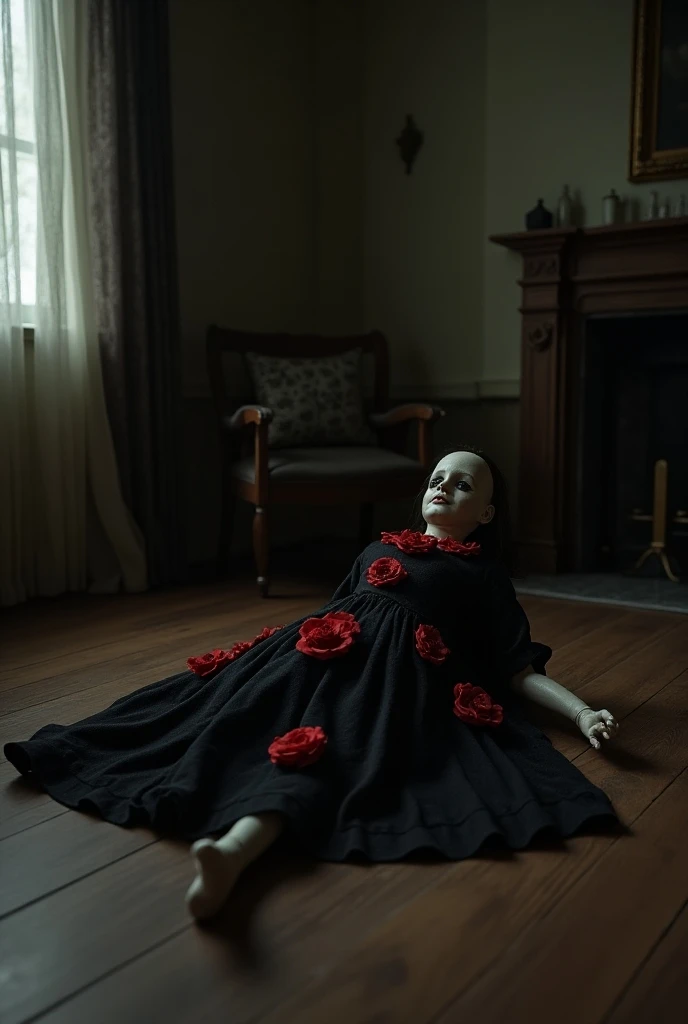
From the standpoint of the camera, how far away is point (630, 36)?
349 cm

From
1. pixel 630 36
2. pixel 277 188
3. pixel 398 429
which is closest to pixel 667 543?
pixel 398 429

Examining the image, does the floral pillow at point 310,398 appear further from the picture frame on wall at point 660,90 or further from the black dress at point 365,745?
the black dress at point 365,745

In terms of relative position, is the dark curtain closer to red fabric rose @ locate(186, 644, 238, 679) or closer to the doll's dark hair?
red fabric rose @ locate(186, 644, 238, 679)

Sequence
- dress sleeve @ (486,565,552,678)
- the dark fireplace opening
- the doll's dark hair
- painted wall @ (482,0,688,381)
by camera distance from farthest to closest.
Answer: the dark fireplace opening → painted wall @ (482,0,688,381) → the doll's dark hair → dress sleeve @ (486,565,552,678)

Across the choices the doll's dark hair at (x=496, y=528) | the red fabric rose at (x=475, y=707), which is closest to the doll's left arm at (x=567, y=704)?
the red fabric rose at (x=475, y=707)

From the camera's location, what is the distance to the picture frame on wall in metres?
3.40

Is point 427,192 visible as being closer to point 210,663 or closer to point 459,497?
point 459,497

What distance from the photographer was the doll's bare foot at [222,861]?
1.19 m

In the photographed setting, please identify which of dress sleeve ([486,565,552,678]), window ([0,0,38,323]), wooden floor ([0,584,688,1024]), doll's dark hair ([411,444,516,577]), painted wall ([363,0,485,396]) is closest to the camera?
wooden floor ([0,584,688,1024])

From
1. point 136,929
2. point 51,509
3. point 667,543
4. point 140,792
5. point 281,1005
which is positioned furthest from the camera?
point 667,543

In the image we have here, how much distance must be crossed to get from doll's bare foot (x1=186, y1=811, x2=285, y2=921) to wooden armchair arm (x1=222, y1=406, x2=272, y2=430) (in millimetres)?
1943

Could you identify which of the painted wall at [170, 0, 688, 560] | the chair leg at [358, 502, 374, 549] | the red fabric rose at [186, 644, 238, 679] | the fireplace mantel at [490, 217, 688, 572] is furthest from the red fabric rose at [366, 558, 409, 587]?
the chair leg at [358, 502, 374, 549]

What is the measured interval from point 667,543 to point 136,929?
Result: 2989 mm

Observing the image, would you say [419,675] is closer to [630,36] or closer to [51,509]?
[51,509]
